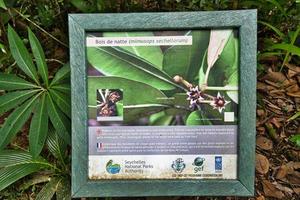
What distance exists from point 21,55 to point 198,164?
1.73ft

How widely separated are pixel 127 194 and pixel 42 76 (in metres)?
0.37

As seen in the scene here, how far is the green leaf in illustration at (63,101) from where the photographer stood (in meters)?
1.16

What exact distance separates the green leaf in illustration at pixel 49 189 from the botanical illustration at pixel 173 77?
8.8 inches

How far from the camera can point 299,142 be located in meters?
1.19

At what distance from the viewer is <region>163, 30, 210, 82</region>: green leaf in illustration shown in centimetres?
112

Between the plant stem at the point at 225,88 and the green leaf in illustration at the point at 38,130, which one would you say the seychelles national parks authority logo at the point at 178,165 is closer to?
the plant stem at the point at 225,88

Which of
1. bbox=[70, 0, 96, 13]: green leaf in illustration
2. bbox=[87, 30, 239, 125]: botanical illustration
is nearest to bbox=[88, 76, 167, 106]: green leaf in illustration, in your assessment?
bbox=[87, 30, 239, 125]: botanical illustration

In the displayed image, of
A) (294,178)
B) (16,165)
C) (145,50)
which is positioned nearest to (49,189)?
(16,165)

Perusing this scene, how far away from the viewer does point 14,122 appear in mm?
1156

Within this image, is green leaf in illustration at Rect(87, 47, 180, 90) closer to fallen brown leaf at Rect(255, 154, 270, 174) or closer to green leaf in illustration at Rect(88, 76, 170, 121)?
green leaf in illustration at Rect(88, 76, 170, 121)

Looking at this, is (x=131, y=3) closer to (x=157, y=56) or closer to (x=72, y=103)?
(x=157, y=56)

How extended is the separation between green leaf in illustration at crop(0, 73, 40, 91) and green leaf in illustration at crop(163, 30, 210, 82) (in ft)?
1.17

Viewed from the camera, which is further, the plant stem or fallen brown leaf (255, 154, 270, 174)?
fallen brown leaf (255, 154, 270, 174)

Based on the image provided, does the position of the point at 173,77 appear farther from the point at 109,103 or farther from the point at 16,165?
the point at 16,165
